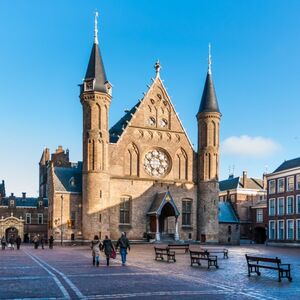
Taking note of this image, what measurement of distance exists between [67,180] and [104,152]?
20.0ft

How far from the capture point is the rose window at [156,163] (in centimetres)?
6431

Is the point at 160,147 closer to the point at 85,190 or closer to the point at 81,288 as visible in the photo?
the point at 85,190

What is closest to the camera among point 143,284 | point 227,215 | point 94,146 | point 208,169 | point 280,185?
point 143,284

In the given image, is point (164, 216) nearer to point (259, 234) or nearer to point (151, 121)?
point (151, 121)

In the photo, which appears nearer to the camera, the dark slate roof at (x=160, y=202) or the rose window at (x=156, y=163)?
the dark slate roof at (x=160, y=202)

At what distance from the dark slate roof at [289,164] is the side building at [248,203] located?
707 inches

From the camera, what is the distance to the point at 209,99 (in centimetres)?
6725

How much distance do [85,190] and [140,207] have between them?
7607 millimetres

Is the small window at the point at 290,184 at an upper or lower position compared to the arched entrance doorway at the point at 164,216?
upper

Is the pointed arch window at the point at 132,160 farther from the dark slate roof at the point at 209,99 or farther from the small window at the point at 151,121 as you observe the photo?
the dark slate roof at the point at 209,99

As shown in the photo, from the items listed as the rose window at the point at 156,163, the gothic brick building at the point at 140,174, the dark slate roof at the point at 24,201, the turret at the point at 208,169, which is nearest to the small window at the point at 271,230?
the turret at the point at 208,169

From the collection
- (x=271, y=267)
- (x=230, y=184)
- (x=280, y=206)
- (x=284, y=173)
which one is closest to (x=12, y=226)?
(x=230, y=184)

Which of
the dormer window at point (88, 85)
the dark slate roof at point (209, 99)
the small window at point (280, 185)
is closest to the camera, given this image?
the dormer window at point (88, 85)

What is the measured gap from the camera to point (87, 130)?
60469mm
